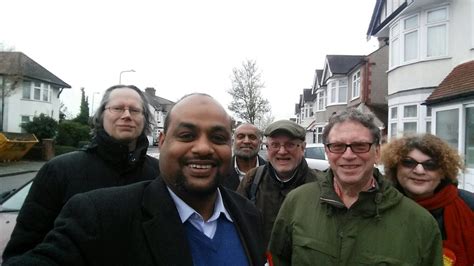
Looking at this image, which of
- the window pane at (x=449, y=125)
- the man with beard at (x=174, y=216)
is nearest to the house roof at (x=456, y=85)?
the window pane at (x=449, y=125)

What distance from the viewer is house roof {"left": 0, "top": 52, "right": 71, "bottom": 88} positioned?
83.2 ft

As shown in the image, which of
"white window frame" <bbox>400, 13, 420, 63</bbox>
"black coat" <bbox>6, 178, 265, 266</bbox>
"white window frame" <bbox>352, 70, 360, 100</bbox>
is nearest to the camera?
"black coat" <bbox>6, 178, 265, 266</bbox>

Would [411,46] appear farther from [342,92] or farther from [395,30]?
[342,92]

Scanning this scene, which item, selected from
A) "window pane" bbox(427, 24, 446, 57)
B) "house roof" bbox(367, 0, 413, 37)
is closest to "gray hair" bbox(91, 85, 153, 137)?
"window pane" bbox(427, 24, 446, 57)

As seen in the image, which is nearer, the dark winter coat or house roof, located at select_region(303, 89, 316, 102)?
the dark winter coat

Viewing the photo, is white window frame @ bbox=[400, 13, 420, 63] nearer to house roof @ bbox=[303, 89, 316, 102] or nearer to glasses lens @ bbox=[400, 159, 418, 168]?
glasses lens @ bbox=[400, 159, 418, 168]

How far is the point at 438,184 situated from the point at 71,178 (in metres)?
2.47

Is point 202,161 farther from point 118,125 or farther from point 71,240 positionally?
point 118,125

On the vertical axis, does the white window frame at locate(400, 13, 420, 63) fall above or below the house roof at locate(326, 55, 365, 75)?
below

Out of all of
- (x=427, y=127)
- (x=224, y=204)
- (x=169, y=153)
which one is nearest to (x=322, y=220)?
(x=224, y=204)

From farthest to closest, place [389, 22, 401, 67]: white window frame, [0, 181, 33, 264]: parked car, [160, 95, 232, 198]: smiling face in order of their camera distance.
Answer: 1. [389, 22, 401, 67]: white window frame
2. [0, 181, 33, 264]: parked car
3. [160, 95, 232, 198]: smiling face

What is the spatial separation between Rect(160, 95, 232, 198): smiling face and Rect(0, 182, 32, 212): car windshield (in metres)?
4.00

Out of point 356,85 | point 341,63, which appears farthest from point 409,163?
point 341,63

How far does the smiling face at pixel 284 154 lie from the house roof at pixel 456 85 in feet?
29.1
